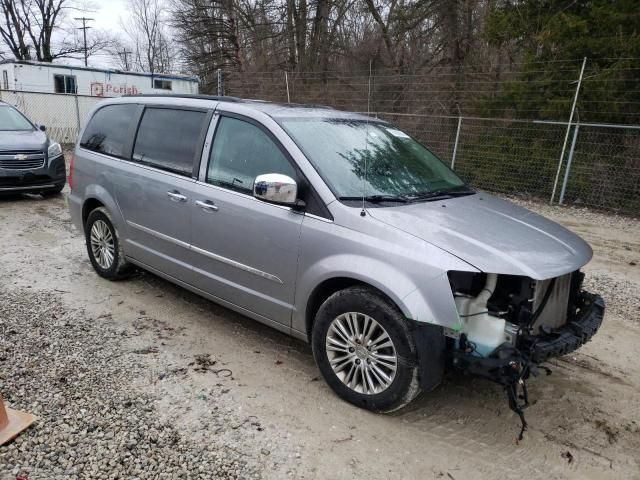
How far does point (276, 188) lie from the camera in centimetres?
326

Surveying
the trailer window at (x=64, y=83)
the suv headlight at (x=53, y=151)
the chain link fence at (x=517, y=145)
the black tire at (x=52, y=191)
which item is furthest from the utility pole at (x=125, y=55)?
the suv headlight at (x=53, y=151)

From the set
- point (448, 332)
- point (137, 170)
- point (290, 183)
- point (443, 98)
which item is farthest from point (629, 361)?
point (443, 98)

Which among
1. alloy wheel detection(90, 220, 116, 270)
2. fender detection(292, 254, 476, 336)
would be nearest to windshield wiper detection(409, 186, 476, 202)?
fender detection(292, 254, 476, 336)

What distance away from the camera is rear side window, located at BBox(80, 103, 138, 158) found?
4.98 metres

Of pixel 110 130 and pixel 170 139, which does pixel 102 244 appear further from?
pixel 170 139

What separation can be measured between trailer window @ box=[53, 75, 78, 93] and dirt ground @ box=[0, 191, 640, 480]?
17688 mm

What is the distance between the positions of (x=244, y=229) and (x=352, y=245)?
918mm

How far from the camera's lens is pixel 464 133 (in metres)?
11.7

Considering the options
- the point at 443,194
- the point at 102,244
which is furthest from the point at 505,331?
the point at 102,244

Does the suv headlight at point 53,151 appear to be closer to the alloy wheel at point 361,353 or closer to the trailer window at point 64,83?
the alloy wheel at point 361,353

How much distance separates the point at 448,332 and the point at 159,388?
74.7 inches

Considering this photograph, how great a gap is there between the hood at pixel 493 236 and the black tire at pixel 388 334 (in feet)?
1.54

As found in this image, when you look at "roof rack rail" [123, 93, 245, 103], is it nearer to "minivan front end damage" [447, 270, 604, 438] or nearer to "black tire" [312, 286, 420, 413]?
"black tire" [312, 286, 420, 413]

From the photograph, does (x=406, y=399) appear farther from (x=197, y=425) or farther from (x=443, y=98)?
(x=443, y=98)
